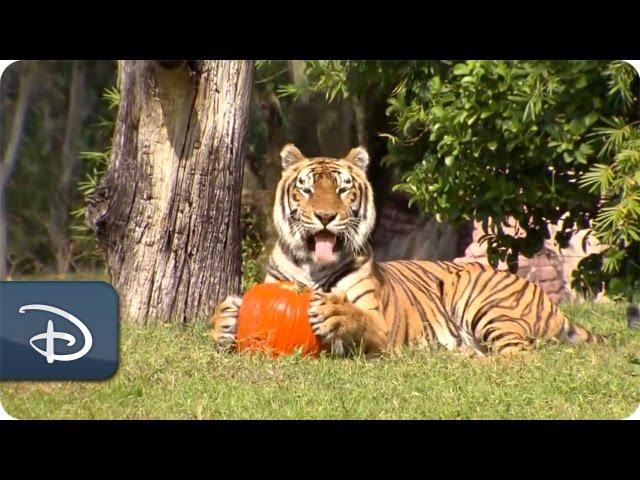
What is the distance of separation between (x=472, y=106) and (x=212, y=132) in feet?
4.82

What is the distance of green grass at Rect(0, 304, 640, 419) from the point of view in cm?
451

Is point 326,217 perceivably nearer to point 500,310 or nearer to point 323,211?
point 323,211

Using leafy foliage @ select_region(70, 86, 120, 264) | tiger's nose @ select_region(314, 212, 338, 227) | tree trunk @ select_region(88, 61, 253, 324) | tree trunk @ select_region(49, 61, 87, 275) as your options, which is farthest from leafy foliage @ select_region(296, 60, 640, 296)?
tree trunk @ select_region(49, 61, 87, 275)

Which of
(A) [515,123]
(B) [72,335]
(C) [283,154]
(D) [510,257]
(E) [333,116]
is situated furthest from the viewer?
(E) [333,116]

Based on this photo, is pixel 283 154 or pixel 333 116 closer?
pixel 283 154

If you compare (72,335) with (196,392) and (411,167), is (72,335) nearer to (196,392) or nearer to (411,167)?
(196,392)

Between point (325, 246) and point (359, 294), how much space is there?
0.97ft

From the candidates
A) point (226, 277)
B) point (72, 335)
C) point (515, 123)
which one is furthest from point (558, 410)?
point (226, 277)

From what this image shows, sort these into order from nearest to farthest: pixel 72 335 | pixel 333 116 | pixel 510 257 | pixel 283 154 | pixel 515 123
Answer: pixel 72 335 → pixel 515 123 → pixel 283 154 → pixel 510 257 → pixel 333 116

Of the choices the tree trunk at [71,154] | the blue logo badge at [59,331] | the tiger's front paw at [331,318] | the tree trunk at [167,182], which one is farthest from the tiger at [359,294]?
the tree trunk at [71,154]

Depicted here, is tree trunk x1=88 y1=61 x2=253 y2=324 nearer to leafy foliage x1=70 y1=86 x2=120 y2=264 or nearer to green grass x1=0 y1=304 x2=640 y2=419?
green grass x1=0 y1=304 x2=640 y2=419

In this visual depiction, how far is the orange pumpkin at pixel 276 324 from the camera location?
214 inches

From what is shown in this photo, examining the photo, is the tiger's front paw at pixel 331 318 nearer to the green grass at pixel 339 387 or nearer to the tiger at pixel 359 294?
the tiger at pixel 359 294

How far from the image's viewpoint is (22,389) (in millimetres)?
4641
